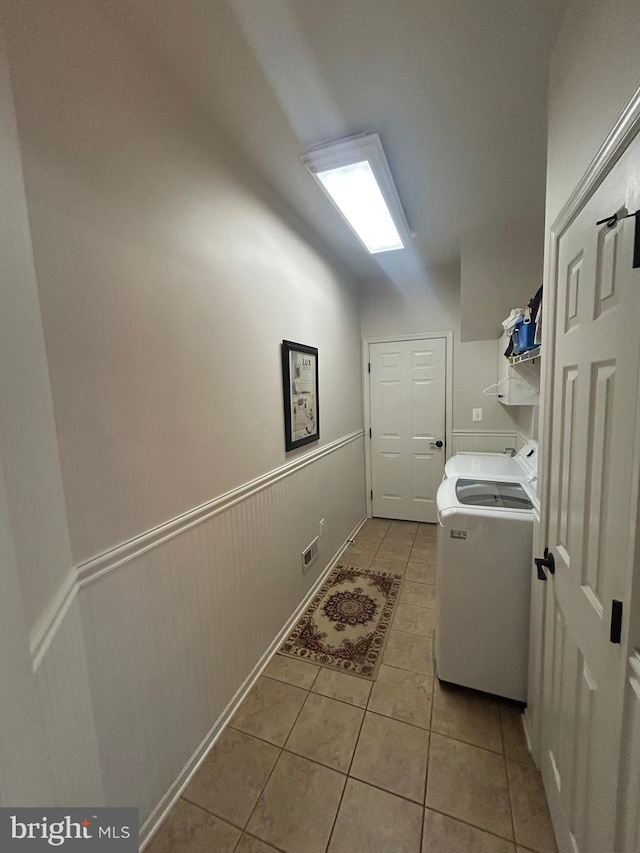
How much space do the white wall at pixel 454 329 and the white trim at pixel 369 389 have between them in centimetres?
4

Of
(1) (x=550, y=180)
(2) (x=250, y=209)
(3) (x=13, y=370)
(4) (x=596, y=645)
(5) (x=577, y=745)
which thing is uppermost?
(2) (x=250, y=209)

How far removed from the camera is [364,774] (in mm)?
1301

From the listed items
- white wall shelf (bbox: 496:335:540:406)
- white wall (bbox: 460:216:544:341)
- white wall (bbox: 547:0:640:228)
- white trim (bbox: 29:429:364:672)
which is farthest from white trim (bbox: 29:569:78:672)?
white wall (bbox: 460:216:544:341)

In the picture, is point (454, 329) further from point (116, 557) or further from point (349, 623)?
point (116, 557)

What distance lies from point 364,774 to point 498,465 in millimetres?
2032

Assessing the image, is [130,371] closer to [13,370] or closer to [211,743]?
[13,370]

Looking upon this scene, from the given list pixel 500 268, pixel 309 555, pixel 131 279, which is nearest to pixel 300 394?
pixel 309 555

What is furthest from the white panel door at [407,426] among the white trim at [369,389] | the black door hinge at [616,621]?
the black door hinge at [616,621]

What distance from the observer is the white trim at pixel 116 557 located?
0.71 m

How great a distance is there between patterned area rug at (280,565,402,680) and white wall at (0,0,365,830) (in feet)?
1.04

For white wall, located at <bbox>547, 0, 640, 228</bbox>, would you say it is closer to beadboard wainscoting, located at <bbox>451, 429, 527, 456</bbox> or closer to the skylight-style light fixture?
the skylight-style light fixture

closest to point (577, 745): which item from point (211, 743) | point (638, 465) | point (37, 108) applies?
point (638, 465)

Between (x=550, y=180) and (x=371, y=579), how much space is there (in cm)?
260

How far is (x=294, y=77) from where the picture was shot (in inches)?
50.1
